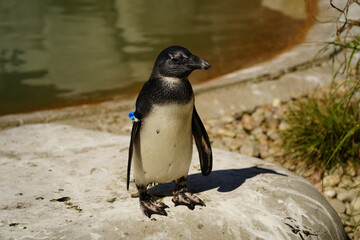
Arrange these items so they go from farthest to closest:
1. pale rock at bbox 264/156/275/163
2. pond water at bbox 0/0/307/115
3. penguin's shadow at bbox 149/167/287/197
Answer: pond water at bbox 0/0/307/115 < pale rock at bbox 264/156/275/163 < penguin's shadow at bbox 149/167/287/197

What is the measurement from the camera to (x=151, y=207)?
2.62 meters

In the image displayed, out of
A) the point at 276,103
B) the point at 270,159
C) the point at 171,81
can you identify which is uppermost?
the point at 171,81

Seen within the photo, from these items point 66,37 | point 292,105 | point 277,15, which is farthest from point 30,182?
point 277,15

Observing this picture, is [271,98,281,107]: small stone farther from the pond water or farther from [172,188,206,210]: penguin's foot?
[172,188,206,210]: penguin's foot

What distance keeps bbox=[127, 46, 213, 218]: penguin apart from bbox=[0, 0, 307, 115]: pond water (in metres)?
3.44

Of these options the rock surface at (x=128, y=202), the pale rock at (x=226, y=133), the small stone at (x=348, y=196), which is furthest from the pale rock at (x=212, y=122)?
the small stone at (x=348, y=196)

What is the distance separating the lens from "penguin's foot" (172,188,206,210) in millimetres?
2690

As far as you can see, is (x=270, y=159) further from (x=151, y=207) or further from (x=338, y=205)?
(x=151, y=207)

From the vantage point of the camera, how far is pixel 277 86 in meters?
5.47

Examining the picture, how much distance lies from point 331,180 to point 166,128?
2054 millimetres

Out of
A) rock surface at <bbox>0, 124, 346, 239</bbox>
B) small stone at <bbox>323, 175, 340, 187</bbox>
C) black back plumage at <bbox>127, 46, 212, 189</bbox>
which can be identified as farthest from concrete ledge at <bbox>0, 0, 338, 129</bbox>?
black back plumage at <bbox>127, 46, 212, 189</bbox>

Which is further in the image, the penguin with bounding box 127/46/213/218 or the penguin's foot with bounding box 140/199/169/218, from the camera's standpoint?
the penguin's foot with bounding box 140/199/169/218

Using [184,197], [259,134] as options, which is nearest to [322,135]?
[259,134]

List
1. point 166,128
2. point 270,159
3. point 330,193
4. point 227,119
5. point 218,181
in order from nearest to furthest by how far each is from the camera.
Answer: point 166,128 < point 218,181 < point 330,193 < point 270,159 < point 227,119
